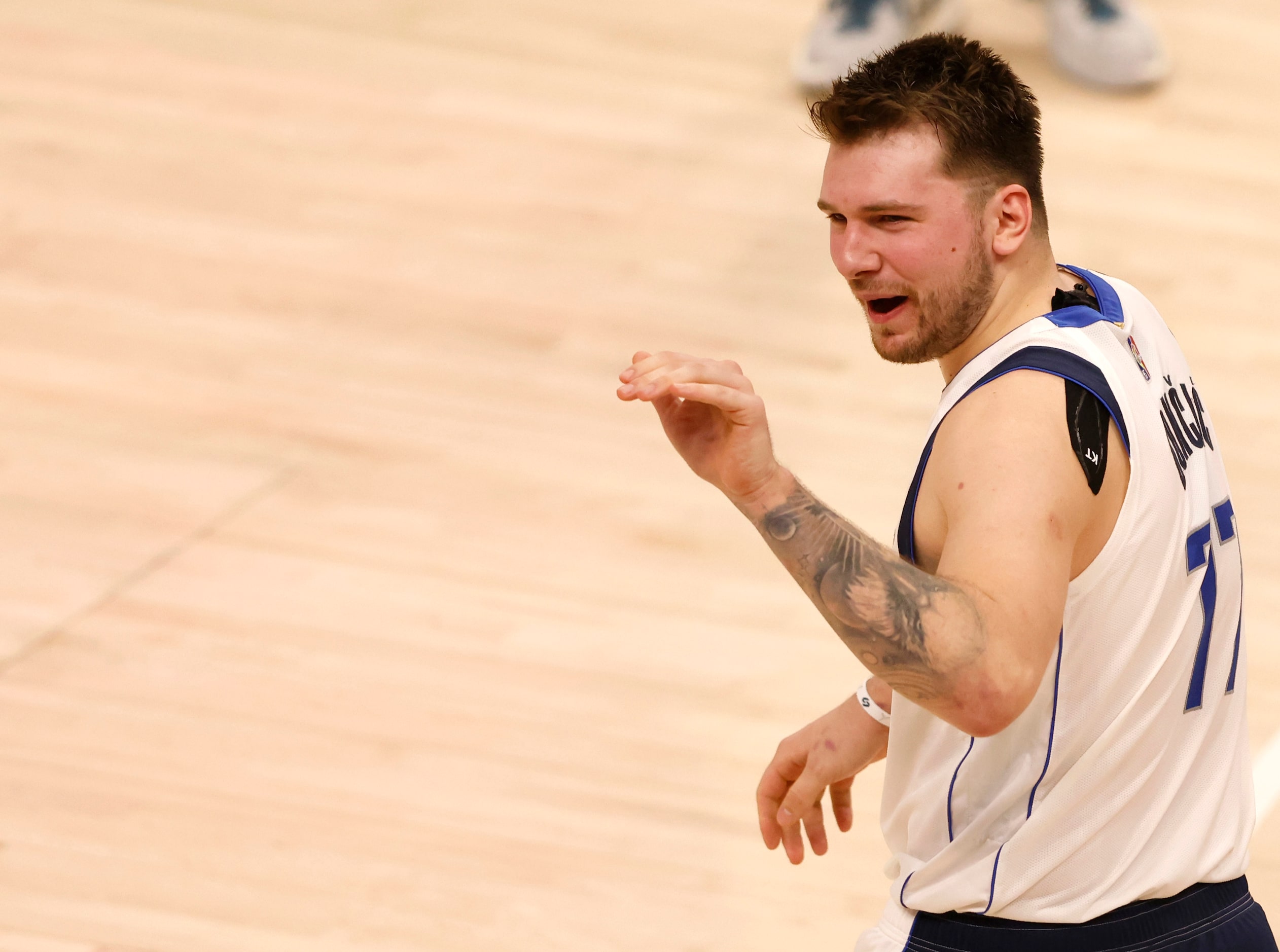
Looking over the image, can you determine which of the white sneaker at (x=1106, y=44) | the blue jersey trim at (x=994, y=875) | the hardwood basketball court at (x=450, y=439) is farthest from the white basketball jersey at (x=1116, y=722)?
the white sneaker at (x=1106, y=44)

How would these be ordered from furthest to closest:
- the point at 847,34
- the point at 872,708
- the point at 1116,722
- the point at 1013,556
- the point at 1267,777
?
the point at 847,34, the point at 1267,777, the point at 872,708, the point at 1116,722, the point at 1013,556

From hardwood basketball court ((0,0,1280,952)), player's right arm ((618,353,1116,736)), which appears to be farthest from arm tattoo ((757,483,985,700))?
hardwood basketball court ((0,0,1280,952))

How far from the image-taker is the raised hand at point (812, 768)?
2.13 m

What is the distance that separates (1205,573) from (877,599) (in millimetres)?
460

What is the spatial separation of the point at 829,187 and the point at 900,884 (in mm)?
775

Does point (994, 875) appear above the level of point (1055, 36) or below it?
below

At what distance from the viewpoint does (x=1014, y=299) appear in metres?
1.72

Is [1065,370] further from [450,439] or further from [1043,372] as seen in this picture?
[450,439]

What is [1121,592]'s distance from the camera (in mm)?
1596

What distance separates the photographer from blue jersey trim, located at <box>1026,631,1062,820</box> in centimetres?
163

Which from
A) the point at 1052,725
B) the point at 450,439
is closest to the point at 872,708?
the point at 1052,725

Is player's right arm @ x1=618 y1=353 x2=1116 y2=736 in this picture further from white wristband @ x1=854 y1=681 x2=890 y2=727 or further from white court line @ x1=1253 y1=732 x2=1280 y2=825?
white court line @ x1=1253 y1=732 x2=1280 y2=825

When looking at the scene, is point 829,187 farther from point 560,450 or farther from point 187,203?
point 187,203

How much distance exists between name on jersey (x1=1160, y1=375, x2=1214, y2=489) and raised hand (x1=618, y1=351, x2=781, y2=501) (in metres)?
0.43
